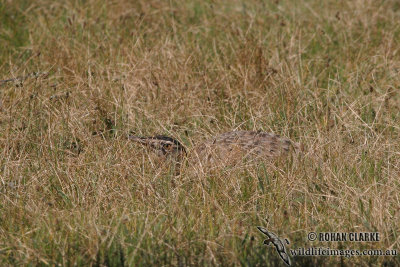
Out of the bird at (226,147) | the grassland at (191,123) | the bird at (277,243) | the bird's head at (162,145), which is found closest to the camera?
the bird at (277,243)

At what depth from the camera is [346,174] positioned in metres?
4.50

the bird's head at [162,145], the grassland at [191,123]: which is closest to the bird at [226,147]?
the bird's head at [162,145]

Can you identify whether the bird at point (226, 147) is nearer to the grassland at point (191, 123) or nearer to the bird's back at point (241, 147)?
the bird's back at point (241, 147)

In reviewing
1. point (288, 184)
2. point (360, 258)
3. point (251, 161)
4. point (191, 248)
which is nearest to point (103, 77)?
point (251, 161)

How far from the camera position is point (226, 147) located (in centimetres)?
477

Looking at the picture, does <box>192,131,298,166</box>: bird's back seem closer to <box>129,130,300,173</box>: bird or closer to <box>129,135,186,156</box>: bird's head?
<box>129,130,300,173</box>: bird

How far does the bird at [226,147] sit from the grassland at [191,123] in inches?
4.9

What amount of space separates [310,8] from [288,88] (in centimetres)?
185

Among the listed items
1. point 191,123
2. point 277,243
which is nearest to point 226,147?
point 191,123

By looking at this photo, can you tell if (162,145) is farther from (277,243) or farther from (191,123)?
(277,243)

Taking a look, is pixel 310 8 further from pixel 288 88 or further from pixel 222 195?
pixel 222 195

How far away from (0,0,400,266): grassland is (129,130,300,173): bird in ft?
0.41

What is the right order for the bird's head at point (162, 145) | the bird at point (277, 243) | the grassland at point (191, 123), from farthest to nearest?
the bird's head at point (162, 145), the grassland at point (191, 123), the bird at point (277, 243)

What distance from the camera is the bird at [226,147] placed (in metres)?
4.68
